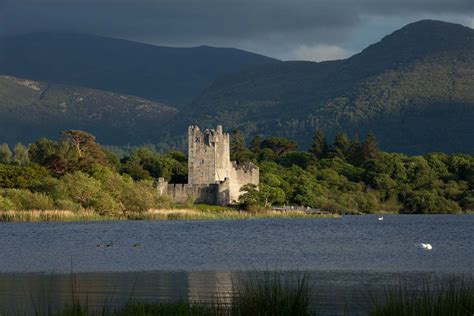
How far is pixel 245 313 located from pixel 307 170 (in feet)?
300

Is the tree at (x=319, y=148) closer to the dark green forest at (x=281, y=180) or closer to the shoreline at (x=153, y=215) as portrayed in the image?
the dark green forest at (x=281, y=180)

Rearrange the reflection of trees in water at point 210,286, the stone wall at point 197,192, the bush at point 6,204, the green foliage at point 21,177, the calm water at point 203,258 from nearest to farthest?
the reflection of trees in water at point 210,286, the calm water at point 203,258, the bush at point 6,204, the green foliage at point 21,177, the stone wall at point 197,192

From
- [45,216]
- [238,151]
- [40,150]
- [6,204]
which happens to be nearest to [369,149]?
[238,151]

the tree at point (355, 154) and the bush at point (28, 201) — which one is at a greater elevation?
the tree at point (355, 154)

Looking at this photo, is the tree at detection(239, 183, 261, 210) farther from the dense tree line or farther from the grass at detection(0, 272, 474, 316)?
the grass at detection(0, 272, 474, 316)

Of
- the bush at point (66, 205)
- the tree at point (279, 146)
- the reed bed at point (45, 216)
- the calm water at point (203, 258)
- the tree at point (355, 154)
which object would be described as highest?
the tree at point (279, 146)

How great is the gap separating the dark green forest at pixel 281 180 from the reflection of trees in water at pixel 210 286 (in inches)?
1466

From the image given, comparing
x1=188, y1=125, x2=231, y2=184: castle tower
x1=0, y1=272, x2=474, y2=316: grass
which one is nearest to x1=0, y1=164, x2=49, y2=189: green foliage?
x1=188, y1=125, x2=231, y2=184: castle tower

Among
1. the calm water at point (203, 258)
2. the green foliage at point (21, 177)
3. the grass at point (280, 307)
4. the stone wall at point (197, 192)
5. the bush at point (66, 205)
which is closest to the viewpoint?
the grass at point (280, 307)

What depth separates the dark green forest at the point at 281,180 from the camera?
67688 millimetres

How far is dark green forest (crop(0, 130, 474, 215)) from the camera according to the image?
222ft

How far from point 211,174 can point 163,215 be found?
22801mm

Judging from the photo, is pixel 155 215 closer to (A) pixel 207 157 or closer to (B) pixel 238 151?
(A) pixel 207 157

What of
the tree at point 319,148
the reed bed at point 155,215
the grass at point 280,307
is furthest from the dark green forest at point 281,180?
the grass at point 280,307
